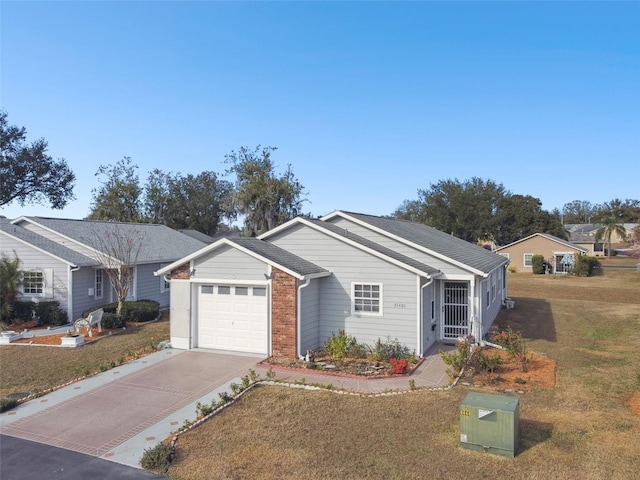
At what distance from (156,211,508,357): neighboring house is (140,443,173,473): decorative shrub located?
624cm

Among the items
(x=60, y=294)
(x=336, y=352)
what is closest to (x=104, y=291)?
(x=60, y=294)

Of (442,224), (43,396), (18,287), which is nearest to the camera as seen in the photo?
(43,396)

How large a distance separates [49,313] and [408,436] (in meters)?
17.8

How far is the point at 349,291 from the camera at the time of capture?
48.4ft

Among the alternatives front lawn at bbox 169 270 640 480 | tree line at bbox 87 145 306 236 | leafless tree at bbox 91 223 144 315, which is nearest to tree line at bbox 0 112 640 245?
tree line at bbox 87 145 306 236

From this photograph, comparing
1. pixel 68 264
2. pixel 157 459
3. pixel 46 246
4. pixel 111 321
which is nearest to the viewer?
pixel 157 459

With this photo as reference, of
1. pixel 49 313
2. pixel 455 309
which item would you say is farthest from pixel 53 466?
pixel 49 313

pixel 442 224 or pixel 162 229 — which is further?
pixel 442 224

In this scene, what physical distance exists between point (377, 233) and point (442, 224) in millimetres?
49682

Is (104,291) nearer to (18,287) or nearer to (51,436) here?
(18,287)

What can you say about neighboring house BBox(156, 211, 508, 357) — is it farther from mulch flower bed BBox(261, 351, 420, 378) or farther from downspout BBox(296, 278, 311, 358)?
mulch flower bed BBox(261, 351, 420, 378)

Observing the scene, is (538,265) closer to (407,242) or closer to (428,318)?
(407,242)

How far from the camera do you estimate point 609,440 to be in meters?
8.31

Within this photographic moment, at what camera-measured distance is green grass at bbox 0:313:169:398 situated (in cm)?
1261
